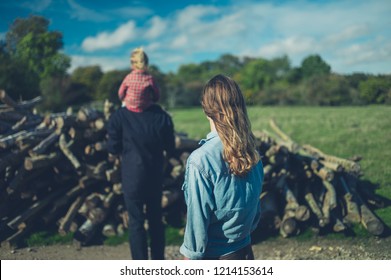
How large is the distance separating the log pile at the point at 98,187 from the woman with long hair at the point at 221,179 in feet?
9.02

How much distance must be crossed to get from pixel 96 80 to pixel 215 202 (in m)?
4.93

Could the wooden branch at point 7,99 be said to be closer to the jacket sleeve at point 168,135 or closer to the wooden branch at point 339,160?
the jacket sleeve at point 168,135

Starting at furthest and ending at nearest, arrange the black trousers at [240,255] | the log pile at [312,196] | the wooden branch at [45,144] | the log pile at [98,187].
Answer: the wooden branch at [45,144] → the log pile at [98,187] → the log pile at [312,196] → the black trousers at [240,255]

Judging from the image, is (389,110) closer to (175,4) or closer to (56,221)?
(175,4)

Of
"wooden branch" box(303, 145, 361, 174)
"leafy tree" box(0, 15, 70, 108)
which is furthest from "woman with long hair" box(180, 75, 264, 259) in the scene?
"leafy tree" box(0, 15, 70, 108)

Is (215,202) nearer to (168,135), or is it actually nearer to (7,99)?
(168,135)

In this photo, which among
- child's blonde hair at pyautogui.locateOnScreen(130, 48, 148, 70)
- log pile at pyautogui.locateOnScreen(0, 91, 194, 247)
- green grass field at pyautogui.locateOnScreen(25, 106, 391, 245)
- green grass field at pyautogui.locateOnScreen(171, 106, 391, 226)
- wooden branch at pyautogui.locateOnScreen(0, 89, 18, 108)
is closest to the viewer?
child's blonde hair at pyautogui.locateOnScreen(130, 48, 148, 70)

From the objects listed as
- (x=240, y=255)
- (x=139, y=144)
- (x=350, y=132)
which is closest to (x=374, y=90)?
(x=350, y=132)

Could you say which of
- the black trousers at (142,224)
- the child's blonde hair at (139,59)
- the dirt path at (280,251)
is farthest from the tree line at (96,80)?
the black trousers at (142,224)

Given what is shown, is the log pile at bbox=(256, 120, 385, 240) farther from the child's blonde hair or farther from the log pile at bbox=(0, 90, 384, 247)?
the child's blonde hair

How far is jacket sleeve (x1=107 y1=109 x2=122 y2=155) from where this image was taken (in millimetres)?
3713

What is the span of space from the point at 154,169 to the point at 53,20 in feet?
9.77

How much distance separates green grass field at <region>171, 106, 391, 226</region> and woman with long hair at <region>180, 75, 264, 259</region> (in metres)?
3.23

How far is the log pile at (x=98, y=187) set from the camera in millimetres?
4910
